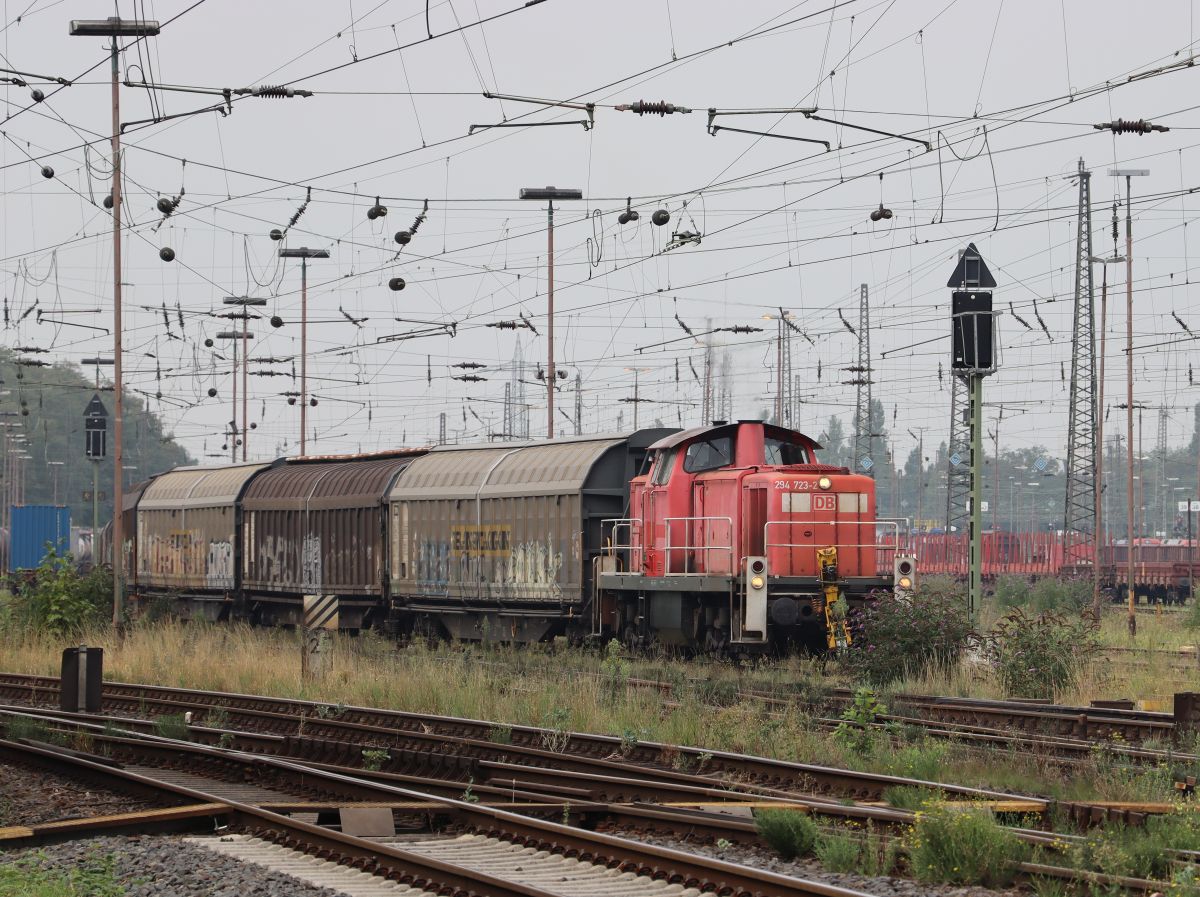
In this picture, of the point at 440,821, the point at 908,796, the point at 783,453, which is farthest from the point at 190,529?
the point at 908,796

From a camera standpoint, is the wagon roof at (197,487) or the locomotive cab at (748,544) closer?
the locomotive cab at (748,544)

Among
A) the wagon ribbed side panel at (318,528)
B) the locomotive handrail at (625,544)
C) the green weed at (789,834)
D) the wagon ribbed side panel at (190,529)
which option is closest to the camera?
the green weed at (789,834)

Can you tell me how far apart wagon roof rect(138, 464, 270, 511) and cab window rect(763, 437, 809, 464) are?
17.4 metres

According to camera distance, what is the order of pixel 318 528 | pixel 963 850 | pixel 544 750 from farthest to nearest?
pixel 318 528, pixel 544 750, pixel 963 850

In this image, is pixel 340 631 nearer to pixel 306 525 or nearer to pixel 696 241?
pixel 306 525

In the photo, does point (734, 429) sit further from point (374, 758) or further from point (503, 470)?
point (374, 758)

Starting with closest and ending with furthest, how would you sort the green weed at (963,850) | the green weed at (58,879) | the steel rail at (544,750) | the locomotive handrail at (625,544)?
the green weed at (58,879), the green weed at (963,850), the steel rail at (544,750), the locomotive handrail at (625,544)

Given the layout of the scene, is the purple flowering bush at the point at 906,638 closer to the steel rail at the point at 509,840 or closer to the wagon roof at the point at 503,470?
the wagon roof at the point at 503,470

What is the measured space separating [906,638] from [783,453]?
3688mm

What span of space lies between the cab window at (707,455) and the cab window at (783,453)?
598mm

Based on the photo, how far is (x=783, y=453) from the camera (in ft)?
76.5

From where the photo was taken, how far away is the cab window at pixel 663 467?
23812 mm

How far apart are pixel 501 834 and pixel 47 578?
953 inches

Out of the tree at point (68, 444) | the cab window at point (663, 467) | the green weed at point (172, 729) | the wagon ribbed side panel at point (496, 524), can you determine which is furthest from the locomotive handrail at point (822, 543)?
the tree at point (68, 444)
